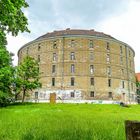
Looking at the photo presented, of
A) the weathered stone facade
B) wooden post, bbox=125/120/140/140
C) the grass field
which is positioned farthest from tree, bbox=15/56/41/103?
wooden post, bbox=125/120/140/140

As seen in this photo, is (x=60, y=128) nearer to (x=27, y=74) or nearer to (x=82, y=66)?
(x=27, y=74)

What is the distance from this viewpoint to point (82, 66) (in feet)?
208

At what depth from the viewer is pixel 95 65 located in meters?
63.9

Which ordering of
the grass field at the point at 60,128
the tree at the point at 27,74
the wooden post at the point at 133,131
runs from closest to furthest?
the wooden post at the point at 133,131
the grass field at the point at 60,128
the tree at the point at 27,74

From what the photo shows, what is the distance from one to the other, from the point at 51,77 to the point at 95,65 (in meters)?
11.2

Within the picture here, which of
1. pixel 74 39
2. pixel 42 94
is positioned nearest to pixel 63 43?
pixel 74 39

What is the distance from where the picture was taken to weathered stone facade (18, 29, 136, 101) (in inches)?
2463

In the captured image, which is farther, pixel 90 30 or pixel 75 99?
pixel 90 30

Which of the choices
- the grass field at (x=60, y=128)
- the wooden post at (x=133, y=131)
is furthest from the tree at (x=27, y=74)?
the wooden post at (x=133, y=131)

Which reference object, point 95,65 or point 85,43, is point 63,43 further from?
point 95,65

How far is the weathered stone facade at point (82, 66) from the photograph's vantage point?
62562 millimetres

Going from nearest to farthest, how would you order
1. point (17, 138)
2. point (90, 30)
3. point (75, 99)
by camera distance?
point (17, 138)
point (75, 99)
point (90, 30)

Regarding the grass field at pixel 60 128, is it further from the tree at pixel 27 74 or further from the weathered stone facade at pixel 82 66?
the weathered stone facade at pixel 82 66

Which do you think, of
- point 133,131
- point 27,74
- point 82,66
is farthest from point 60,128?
point 82,66
